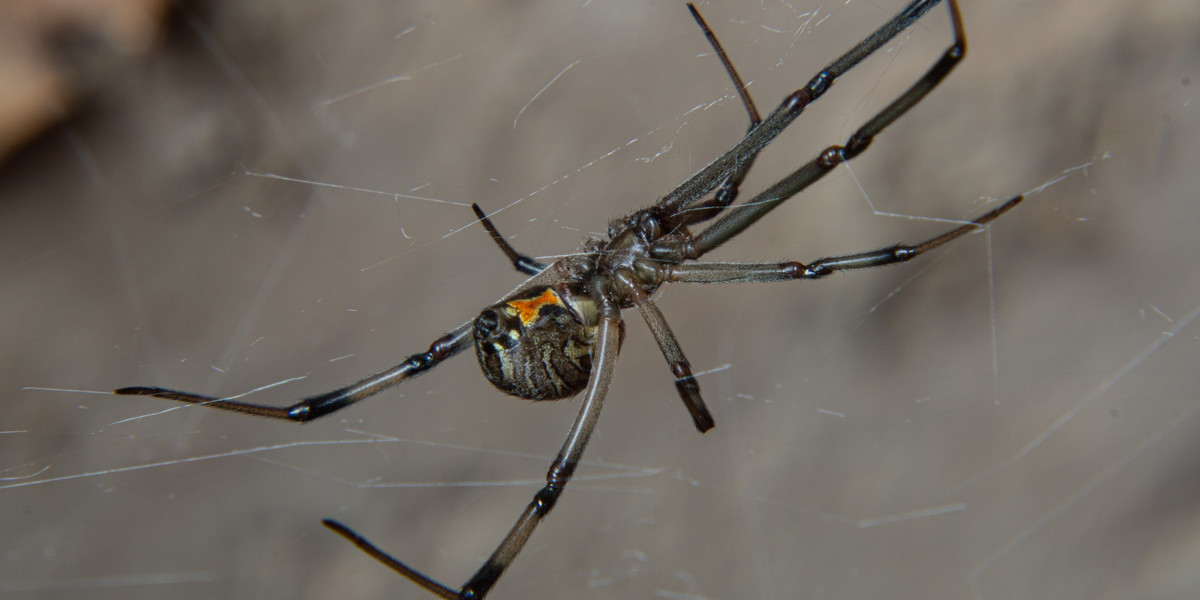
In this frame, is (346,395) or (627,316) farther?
(627,316)

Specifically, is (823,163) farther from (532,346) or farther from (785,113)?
(532,346)

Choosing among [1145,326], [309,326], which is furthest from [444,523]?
[1145,326]

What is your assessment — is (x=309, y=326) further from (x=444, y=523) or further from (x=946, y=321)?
(x=946, y=321)

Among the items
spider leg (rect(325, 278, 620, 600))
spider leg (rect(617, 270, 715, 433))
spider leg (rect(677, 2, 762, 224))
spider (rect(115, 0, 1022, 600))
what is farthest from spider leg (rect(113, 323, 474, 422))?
spider leg (rect(677, 2, 762, 224))

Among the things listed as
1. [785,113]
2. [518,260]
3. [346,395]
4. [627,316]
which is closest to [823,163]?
[785,113]

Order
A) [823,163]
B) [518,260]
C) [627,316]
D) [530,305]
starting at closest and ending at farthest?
[823,163]
[530,305]
[518,260]
[627,316]

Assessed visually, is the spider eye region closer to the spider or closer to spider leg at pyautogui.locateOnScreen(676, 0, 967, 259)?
the spider
